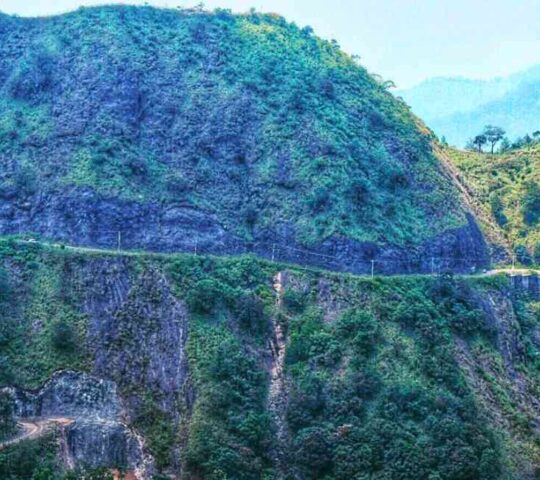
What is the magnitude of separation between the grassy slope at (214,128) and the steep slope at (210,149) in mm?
124

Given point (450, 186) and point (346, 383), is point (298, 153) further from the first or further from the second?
point (346, 383)

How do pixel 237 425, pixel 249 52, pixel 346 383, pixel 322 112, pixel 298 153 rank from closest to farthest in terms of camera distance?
pixel 237 425, pixel 346 383, pixel 298 153, pixel 322 112, pixel 249 52

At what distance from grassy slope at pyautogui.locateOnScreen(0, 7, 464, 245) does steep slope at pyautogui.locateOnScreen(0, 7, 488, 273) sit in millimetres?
124

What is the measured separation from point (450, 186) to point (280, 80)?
17.5 m

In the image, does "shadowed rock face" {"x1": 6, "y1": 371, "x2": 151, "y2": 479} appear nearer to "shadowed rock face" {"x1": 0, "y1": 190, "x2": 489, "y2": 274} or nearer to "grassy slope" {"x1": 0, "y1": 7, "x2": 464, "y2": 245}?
"shadowed rock face" {"x1": 0, "y1": 190, "x2": 489, "y2": 274}

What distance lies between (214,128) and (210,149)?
6.89 feet

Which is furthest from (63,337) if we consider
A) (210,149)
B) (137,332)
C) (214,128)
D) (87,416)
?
(214,128)

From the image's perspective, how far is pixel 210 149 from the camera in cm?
5922

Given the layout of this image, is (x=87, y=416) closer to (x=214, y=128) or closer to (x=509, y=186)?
(x=214, y=128)

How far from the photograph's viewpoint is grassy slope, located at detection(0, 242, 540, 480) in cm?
4144

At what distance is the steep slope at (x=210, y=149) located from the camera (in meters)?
53.7

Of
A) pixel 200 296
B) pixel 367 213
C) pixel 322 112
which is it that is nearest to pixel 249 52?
pixel 322 112

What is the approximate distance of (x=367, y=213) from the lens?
56.2 m

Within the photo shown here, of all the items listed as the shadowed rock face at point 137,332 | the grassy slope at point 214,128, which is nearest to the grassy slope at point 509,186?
the grassy slope at point 214,128
